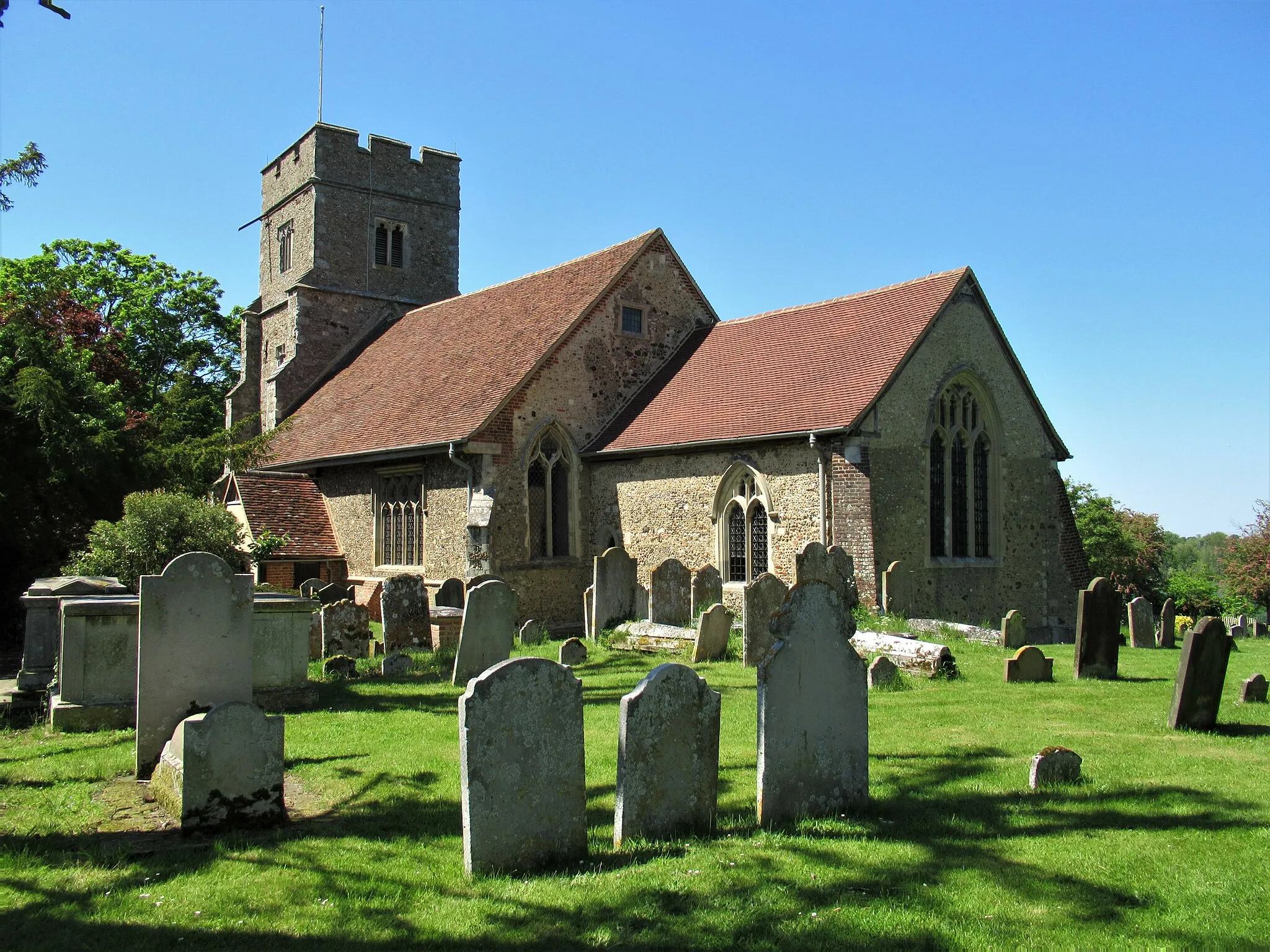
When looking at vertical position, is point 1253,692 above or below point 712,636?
below

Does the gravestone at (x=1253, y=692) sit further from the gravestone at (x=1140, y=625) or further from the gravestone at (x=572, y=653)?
the gravestone at (x=572, y=653)

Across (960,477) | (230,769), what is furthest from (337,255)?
(230,769)

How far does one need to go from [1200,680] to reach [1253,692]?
2179 millimetres

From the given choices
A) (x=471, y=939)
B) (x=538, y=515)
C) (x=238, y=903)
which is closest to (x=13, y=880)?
(x=238, y=903)

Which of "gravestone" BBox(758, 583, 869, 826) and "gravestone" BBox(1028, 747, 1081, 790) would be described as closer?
"gravestone" BBox(758, 583, 869, 826)

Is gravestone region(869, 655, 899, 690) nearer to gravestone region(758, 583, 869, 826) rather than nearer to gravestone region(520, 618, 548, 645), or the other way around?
gravestone region(758, 583, 869, 826)

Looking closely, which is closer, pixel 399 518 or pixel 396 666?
pixel 396 666

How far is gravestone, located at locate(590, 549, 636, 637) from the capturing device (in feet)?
53.6

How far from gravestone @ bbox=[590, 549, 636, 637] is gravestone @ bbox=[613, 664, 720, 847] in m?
10.3

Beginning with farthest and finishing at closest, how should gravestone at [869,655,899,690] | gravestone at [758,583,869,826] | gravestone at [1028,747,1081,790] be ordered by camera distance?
gravestone at [869,655,899,690] → gravestone at [1028,747,1081,790] → gravestone at [758,583,869,826]

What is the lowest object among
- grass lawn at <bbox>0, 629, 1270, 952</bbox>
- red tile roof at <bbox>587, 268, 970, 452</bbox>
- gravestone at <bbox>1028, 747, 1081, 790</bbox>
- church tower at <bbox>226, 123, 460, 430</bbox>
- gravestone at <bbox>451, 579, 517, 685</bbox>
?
grass lawn at <bbox>0, 629, 1270, 952</bbox>

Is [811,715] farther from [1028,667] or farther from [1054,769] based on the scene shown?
[1028,667]

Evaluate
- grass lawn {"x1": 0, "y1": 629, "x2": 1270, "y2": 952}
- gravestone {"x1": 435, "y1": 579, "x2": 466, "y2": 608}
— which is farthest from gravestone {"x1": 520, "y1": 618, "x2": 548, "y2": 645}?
grass lawn {"x1": 0, "y1": 629, "x2": 1270, "y2": 952}

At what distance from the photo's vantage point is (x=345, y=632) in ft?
45.2
